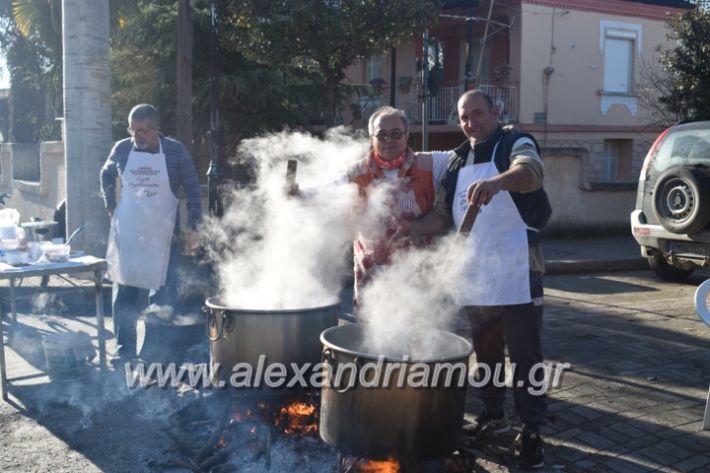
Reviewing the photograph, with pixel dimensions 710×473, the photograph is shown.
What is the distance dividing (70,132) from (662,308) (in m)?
6.92

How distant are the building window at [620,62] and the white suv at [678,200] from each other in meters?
10.3

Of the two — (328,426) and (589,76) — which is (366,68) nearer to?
(589,76)

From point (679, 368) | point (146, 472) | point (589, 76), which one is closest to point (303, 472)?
point (146, 472)

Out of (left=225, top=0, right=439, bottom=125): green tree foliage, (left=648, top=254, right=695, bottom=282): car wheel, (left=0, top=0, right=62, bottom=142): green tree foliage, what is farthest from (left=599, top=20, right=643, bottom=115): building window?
(left=0, top=0, right=62, bottom=142): green tree foliage

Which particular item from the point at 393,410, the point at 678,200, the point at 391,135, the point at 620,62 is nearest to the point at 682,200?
the point at 678,200

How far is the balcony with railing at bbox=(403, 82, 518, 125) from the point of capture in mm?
17266

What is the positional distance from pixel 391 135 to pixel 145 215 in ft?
7.72

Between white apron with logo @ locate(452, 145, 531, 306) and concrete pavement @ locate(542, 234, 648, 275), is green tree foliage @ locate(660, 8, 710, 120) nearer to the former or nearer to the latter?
concrete pavement @ locate(542, 234, 648, 275)

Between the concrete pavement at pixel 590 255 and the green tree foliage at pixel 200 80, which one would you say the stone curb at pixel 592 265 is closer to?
the concrete pavement at pixel 590 255

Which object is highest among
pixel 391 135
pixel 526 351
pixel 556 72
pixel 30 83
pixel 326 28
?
pixel 30 83

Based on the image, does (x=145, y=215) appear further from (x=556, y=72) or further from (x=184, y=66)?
(x=556, y=72)

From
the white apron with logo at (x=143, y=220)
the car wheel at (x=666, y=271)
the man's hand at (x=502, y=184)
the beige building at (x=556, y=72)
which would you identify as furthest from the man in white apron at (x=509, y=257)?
the beige building at (x=556, y=72)

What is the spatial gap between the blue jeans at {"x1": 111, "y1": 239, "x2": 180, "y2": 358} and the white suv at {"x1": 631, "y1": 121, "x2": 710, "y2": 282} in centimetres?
591

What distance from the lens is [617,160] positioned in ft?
63.9
